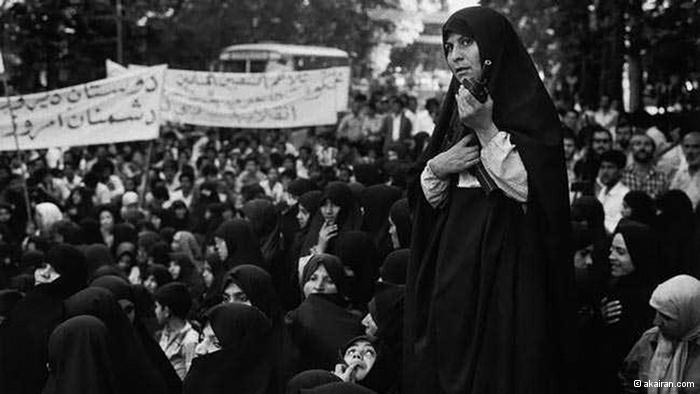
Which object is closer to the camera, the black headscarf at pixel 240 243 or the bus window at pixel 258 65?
the black headscarf at pixel 240 243

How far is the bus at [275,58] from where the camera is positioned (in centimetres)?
2700

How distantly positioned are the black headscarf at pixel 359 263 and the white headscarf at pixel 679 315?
1912 millimetres

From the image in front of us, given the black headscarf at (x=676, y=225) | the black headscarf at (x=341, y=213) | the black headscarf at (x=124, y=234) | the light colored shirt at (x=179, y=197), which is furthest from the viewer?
the light colored shirt at (x=179, y=197)

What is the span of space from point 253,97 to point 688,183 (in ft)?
22.9

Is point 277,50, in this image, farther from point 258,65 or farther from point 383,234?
point 383,234

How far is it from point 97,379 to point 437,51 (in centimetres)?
3063

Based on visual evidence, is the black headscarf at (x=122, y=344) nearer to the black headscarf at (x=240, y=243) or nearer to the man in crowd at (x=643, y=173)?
the black headscarf at (x=240, y=243)

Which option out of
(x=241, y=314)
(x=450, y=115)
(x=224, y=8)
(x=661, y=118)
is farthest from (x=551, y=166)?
(x=224, y=8)

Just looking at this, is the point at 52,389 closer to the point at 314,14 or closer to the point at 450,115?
the point at 450,115

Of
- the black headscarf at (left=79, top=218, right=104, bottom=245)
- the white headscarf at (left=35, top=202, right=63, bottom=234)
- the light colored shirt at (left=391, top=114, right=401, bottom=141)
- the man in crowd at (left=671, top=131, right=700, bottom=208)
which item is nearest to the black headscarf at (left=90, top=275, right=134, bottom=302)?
the man in crowd at (left=671, top=131, right=700, bottom=208)

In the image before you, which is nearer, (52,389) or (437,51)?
(52,389)

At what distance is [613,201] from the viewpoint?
29.0ft

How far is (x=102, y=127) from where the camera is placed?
498 inches

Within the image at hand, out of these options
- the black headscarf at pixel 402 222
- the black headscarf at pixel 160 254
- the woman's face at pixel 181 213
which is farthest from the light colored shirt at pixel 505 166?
the woman's face at pixel 181 213
